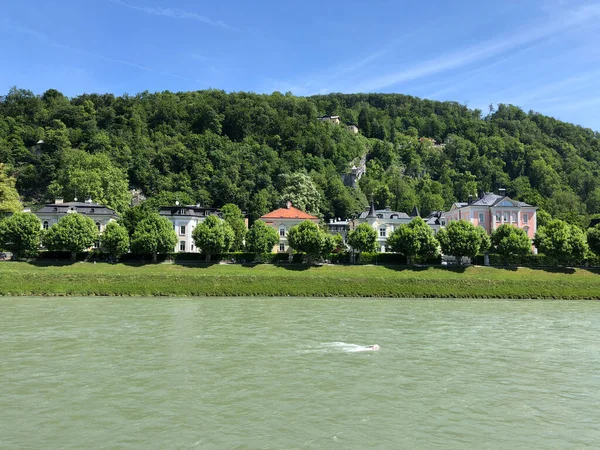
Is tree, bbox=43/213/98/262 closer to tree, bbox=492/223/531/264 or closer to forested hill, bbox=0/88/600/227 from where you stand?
forested hill, bbox=0/88/600/227

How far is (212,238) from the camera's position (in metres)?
58.7

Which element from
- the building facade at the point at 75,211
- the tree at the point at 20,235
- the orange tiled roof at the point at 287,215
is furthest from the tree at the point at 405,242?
the building facade at the point at 75,211

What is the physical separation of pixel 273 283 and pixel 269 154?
76.6 m

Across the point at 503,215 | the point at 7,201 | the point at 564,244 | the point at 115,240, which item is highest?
the point at 7,201

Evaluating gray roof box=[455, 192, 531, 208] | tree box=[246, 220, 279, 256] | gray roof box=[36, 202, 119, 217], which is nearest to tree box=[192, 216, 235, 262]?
tree box=[246, 220, 279, 256]

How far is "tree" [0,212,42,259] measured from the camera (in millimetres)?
55656

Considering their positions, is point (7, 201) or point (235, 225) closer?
point (7, 201)

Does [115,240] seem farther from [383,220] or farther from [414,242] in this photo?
[383,220]

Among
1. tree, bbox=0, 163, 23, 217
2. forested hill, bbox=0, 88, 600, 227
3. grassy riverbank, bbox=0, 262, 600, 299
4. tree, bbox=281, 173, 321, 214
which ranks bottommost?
grassy riverbank, bbox=0, 262, 600, 299

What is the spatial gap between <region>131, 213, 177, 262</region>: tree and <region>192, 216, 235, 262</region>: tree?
128 inches

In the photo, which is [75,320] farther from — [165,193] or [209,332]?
[165,193]

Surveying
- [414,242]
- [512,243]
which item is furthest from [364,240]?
[512,243]

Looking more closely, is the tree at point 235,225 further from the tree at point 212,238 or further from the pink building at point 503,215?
the pink building at point 503,215

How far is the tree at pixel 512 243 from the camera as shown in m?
59.2
